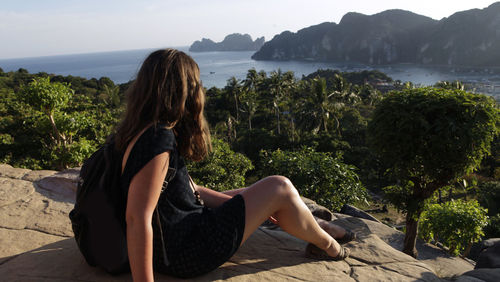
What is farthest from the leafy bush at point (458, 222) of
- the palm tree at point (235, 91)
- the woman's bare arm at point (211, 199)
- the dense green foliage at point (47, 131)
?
the palm tree at point (235, 91)

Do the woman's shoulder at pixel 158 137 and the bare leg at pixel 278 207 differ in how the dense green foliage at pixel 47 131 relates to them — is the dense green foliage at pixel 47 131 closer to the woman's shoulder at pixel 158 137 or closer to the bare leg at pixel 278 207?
the woman's shoulder at pixel 158 137

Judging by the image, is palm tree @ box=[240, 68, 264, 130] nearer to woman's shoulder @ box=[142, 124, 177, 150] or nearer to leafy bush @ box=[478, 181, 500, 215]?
leafy bush @ box=[478, 181, 500, 215]

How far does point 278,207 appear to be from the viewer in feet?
7.77

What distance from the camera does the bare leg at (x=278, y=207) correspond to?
2.30 metres

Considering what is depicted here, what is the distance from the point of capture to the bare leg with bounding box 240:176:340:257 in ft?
7.54

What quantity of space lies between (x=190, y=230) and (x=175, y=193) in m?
0.27

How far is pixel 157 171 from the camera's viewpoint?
5.78 feet

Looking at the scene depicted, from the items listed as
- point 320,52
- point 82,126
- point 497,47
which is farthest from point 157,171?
point 320,52

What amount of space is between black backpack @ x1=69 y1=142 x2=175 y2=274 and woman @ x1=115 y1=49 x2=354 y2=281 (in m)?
0.10

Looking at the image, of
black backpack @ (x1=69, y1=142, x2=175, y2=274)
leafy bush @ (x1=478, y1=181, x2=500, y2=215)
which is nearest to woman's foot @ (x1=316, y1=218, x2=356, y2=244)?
black backpack @ (x1=69, y1=142, x2=175, y2=274)

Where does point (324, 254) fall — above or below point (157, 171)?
below

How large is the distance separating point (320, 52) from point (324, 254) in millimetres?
189680

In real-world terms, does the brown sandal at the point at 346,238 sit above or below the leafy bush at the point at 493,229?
above

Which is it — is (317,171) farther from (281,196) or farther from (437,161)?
(281,196)
